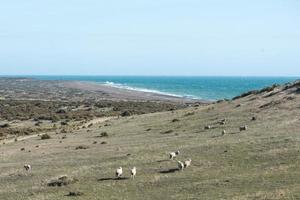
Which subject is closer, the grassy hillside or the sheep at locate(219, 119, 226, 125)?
the grassy hillside

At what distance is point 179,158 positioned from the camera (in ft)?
122

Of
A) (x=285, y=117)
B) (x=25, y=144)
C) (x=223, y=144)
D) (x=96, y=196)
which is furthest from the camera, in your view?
(x=25, y=144)

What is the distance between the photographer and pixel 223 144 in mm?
40250

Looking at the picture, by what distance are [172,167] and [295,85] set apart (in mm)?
35725

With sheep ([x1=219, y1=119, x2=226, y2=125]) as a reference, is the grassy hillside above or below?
below

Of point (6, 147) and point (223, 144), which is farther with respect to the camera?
point (6, 147)

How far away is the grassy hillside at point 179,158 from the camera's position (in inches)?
1121

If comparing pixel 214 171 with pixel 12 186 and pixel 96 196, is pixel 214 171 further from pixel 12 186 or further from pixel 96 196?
pixel 12 186

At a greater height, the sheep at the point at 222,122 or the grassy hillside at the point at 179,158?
the sheep at the point at 222,122

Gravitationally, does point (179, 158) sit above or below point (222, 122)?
below

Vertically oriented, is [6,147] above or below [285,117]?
below

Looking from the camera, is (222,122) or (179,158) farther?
(222,122)

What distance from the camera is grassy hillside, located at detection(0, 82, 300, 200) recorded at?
93.4 feet

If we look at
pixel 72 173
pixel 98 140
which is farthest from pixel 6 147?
pixel 72 173
